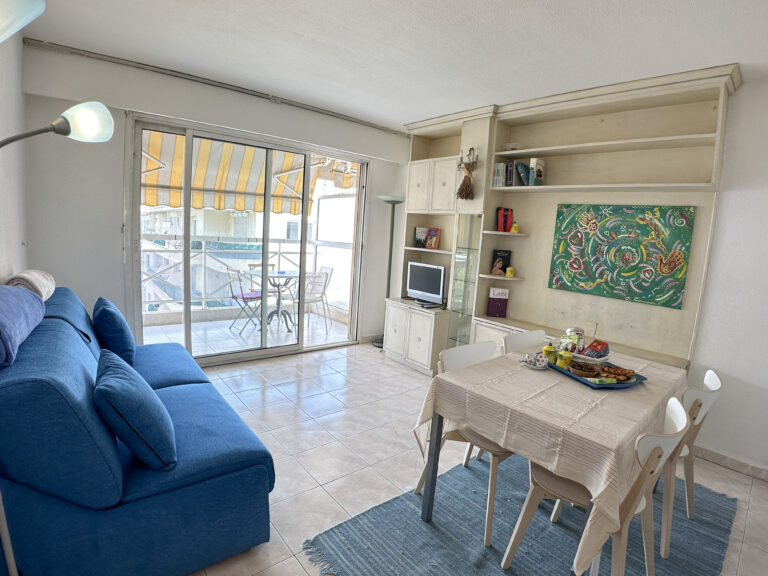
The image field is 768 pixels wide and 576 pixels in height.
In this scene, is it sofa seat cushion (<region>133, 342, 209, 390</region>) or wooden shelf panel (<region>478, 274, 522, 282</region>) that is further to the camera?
wooden shelf panel (<region>478, 274, 522, 282</region>)

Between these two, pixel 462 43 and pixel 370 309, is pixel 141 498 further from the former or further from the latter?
pixel 370 309

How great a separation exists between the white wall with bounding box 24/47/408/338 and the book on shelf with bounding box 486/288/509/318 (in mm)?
2620

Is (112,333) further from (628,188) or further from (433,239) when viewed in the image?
(628,188)

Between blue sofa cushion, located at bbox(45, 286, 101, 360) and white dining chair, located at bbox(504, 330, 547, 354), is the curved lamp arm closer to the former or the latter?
blue sofa cushion, located at bbox(45, 286, 101, 360)

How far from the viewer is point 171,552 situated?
5.24 feet

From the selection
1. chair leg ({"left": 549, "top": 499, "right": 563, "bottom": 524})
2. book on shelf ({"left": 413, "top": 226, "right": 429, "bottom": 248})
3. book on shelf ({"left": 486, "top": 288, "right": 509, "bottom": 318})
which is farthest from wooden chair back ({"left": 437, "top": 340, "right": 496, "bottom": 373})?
book on shelf ({"left": 413, "top": 226, "right": 429, "bottom": 248})

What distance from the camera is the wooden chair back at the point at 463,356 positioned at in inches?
90.5

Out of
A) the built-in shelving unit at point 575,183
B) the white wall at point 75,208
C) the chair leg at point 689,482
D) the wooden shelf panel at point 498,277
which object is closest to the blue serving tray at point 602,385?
the chair leg at point 689,482

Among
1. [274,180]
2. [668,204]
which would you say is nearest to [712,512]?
[668,204]

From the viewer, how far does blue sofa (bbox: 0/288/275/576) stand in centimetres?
130

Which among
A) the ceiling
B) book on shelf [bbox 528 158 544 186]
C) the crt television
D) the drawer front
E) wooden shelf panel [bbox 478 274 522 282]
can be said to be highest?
the ceiling

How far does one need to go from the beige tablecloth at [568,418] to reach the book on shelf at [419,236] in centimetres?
262

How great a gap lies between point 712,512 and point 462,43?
307cm

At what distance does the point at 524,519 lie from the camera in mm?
1781
